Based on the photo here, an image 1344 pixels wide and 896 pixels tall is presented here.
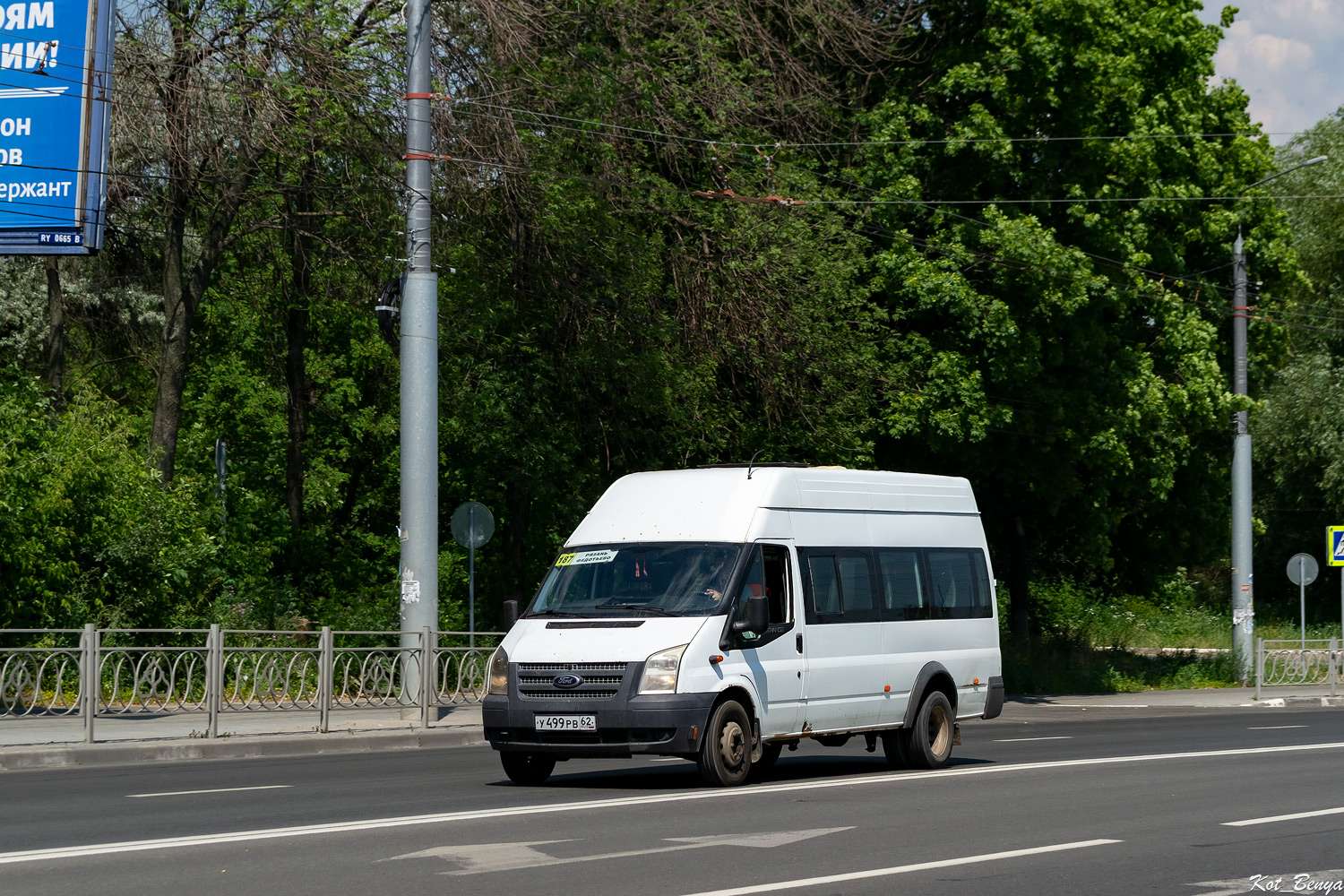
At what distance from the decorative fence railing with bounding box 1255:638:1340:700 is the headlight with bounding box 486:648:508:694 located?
21.5 metres

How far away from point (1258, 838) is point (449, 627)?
18.4 m

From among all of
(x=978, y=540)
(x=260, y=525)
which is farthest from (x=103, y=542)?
(x=978, y=540)

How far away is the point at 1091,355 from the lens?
28.7 meters

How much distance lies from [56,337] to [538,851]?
22786 mm

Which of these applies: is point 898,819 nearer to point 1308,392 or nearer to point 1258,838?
point 1258,838

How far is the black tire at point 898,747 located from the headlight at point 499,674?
3768 mm

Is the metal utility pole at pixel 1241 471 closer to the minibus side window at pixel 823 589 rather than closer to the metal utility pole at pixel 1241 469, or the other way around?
the metal utility pole at pixel 1241 469

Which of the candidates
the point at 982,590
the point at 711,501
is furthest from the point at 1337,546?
the point at 711,501

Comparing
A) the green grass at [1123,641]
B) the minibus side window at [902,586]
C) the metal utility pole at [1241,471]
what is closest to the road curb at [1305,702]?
the metal utility pole at [1241,471]

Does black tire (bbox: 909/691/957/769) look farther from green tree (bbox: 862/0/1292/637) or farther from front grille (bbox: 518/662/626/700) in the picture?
green tree (bbox: 862/0/1292/637)

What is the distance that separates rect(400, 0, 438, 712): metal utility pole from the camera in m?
19.8

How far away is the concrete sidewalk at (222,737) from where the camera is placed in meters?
15.2

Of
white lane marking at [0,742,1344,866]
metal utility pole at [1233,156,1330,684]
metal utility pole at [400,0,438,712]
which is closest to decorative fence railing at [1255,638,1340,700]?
metal utility pole at [1233,156,1330,684]

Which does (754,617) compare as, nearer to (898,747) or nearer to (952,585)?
(898,747)
